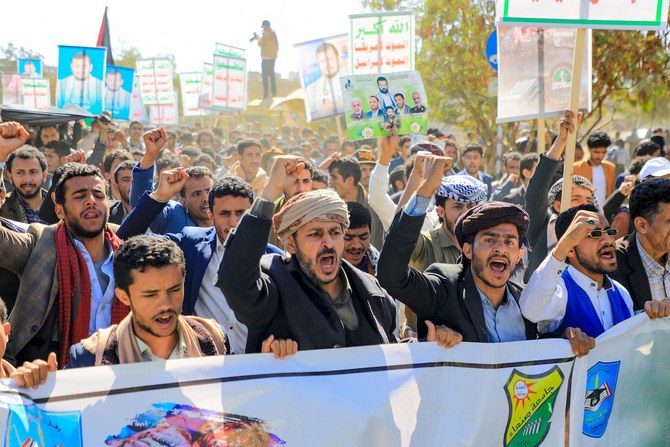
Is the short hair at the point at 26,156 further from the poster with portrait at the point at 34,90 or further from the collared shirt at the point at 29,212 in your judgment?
the poster with portrait at the point at 34,90

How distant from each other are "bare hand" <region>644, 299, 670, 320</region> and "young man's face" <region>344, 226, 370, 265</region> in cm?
151

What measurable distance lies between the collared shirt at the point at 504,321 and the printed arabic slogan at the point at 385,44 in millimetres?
7210

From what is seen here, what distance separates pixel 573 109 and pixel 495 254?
2036 millimetres

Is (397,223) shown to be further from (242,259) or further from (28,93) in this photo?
(28,93)

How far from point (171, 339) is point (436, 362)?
1010mm

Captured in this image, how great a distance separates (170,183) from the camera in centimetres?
424

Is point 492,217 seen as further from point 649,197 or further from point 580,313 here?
point 649,197

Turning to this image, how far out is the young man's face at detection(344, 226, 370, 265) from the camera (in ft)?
14.5

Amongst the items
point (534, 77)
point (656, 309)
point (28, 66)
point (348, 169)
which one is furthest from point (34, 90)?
point (656, 309)

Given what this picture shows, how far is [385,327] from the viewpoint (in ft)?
11.0

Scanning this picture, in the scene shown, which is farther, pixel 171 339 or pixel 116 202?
pixel 116 202

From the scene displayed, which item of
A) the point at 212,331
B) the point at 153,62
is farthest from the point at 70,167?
the point at 153,62

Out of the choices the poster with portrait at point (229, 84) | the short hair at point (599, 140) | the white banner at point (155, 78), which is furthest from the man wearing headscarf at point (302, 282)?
the white banner at point (155, 78)

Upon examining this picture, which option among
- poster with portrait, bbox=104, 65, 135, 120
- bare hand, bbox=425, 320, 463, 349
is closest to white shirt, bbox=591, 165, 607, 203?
bare hand, bbox=425, 320, 463, 349
